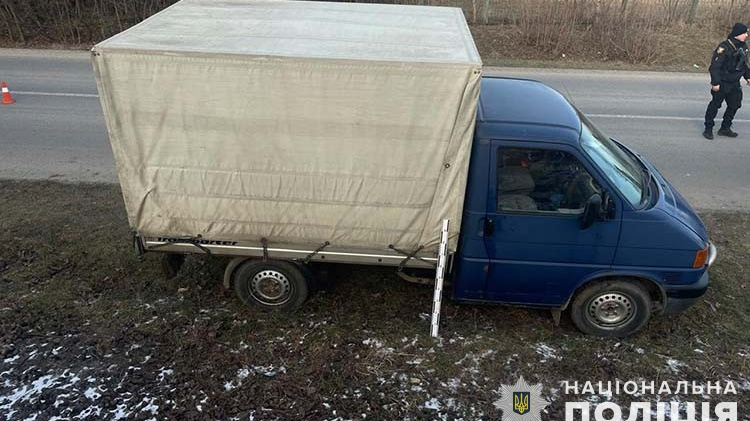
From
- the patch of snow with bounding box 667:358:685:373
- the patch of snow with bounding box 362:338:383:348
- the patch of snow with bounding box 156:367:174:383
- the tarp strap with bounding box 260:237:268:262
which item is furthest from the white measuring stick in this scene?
the patch of snow with bounding box 156:367:174:383

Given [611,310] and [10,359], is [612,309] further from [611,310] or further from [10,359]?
[10,359]

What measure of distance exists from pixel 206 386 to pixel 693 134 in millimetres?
9965

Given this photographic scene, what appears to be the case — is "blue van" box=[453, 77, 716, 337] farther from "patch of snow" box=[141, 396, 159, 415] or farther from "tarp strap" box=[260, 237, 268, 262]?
"patch of snow" box=[141, 396, 159, 415]

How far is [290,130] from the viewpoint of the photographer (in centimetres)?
449

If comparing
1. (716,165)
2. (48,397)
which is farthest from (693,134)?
(48,397)

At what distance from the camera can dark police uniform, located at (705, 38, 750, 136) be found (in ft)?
32.2

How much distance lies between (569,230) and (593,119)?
7350 millimetres

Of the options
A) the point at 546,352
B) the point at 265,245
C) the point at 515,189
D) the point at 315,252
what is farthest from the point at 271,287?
the point at 546,352

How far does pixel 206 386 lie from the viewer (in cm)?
439

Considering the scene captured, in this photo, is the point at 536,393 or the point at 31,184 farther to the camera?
the point at 31,184

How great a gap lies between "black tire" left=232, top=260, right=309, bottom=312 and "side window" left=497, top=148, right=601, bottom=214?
1958 mm

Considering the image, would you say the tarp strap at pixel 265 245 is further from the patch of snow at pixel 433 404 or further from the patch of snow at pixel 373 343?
the patch of snow at pixel 433 404

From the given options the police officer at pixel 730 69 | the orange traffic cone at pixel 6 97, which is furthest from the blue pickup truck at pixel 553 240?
the orange traffic cone at pixel 6 97

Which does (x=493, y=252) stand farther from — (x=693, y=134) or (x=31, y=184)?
(x=693, y=134)
